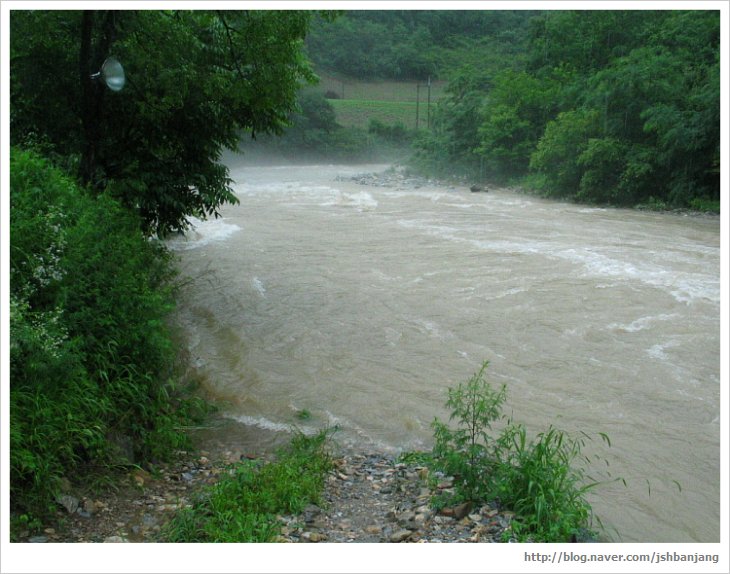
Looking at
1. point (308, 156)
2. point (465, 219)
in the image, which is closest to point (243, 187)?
point (465, 219)

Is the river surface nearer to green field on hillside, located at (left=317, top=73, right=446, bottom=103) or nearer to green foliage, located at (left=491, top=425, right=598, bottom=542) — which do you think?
green foliage, located at (left=491, top=425, right=598, bottom=542)

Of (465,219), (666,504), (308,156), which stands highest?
(666,504)

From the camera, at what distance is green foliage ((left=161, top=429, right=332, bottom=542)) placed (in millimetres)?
3672

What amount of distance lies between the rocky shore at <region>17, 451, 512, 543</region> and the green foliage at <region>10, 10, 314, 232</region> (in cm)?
390

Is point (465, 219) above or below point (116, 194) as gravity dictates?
below

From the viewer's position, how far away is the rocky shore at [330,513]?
3.72m

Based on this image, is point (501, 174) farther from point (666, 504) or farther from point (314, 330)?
point (666, 504)

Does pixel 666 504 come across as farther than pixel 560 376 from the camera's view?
No

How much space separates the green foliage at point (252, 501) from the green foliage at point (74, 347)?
74 cm

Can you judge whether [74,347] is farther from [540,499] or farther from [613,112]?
[613,112]

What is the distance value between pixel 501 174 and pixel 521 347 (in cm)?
2430

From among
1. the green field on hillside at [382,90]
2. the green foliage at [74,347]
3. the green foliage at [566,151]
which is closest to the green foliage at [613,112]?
the green foliage at [566,151]

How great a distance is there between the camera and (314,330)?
8.49 m

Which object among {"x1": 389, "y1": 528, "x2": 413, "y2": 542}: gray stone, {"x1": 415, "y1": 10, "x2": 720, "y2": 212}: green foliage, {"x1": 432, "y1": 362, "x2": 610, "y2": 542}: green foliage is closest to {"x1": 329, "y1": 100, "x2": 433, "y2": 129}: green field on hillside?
{"x1": 415, "y1": 10, "x2": 720, "y2": 212}: green foliage
